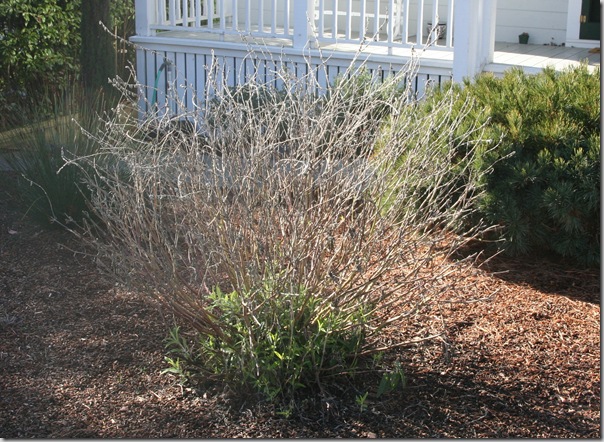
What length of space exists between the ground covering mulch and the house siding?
6677mm

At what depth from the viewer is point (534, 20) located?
11180mm

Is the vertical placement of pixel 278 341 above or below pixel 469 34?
below

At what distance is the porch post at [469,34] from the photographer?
7.67 m

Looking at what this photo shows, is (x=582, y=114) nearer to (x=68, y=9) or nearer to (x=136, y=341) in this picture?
(x=136, y=341)

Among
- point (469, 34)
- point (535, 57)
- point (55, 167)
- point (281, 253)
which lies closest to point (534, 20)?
point (535, 57)

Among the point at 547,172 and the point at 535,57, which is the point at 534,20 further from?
the point at 547,172

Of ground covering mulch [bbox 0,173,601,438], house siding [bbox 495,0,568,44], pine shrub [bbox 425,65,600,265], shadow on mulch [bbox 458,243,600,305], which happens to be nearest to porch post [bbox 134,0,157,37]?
house siding [bbox 495,0,568,44]

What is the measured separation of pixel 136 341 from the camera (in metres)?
4.34

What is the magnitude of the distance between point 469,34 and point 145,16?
3705 millimetres

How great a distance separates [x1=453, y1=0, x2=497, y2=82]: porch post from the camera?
7.67 metres

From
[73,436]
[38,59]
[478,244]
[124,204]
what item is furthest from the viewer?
[38,59]

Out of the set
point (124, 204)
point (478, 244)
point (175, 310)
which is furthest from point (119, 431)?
point (478, 244)

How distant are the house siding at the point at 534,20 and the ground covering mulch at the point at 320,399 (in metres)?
6.68

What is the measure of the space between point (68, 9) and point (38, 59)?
2.45 ft
